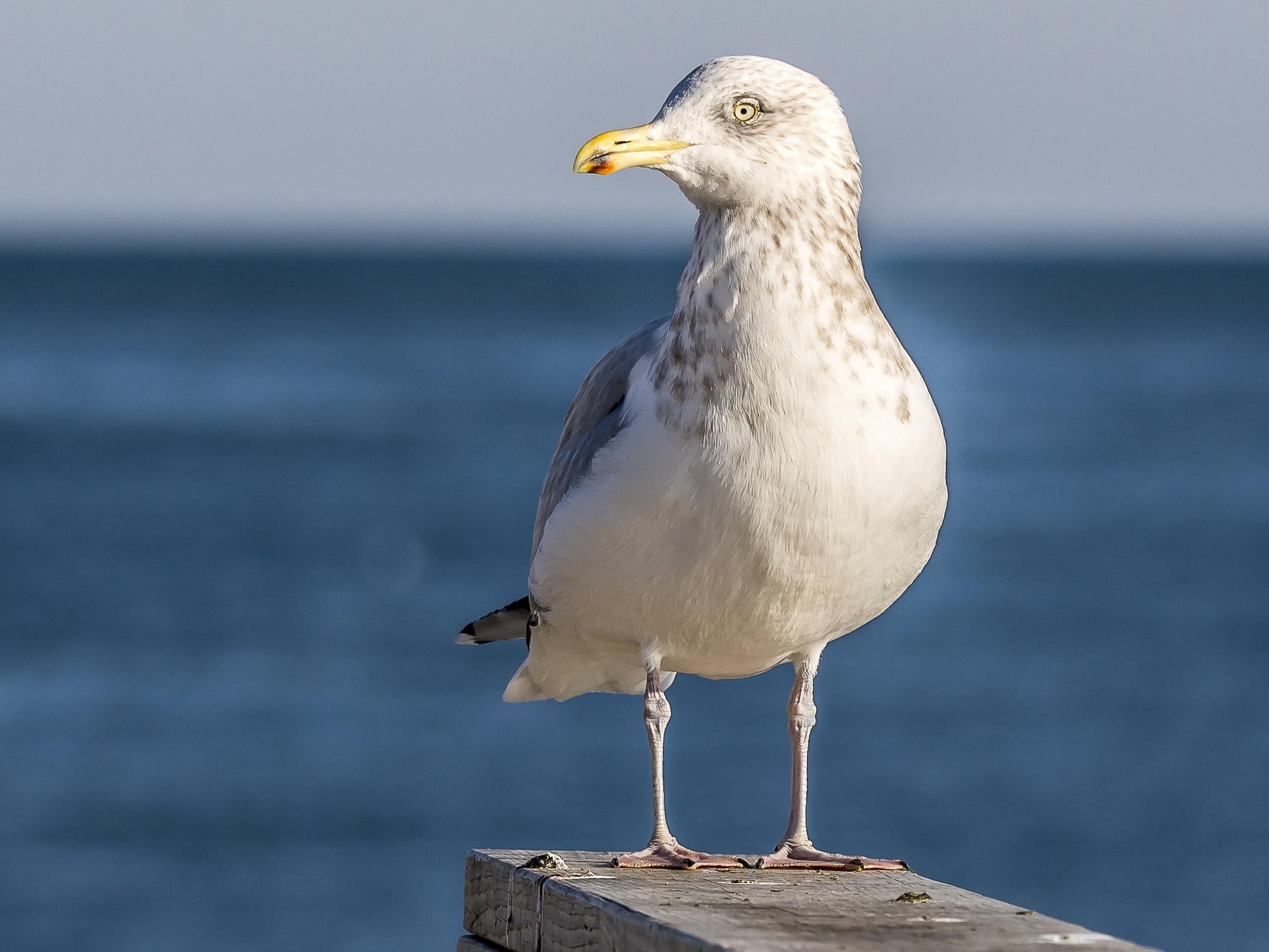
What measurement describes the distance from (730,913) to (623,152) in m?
1.80

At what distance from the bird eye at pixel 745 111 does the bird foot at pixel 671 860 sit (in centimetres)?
178

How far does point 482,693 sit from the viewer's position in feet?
78.4

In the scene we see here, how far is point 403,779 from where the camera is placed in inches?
804

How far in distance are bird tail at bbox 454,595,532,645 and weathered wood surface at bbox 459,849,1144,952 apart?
1.28m

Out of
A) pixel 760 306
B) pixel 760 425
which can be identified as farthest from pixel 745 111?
pixel 760 425

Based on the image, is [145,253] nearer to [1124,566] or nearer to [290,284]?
[290,284]

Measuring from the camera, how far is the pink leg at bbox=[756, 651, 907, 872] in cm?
477

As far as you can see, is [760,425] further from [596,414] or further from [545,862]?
[545,862]

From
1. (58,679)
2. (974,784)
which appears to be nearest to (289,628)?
(58,679)

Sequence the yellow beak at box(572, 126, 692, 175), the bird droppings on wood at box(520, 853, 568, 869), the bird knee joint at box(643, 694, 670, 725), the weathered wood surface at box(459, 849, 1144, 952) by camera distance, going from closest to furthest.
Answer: the weathered wood surface at box(459, 849, 1144, 952) → the bird droppings on wood at box(520, 853, 568, 869) → the yellow beak at box(572, 126, 692, 175) → the bird knee joint at box(643, 694, 670, 725)

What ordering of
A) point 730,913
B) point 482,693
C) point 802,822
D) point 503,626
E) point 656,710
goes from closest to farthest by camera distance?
point 730,913 → point 802,822 → point 656,710 → point 503,626 → point 482,693

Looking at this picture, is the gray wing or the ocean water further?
the ocean water

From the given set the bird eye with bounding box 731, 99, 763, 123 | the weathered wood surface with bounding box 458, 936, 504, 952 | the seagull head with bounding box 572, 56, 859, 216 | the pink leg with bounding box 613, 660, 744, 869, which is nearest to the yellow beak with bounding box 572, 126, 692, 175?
the seagull head with bounding box 572, 56, 859, 216

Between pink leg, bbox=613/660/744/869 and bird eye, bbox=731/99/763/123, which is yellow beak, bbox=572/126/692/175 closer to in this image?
bird eye, bbox=731/99/763/123
